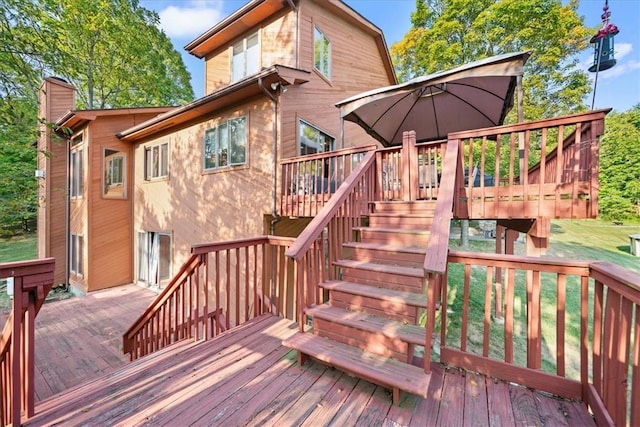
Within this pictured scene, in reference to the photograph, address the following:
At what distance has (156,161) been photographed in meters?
8.96

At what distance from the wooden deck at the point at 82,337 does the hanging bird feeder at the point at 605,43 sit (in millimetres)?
11840

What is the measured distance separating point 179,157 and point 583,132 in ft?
29.3

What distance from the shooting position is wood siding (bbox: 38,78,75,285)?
9.49 meters

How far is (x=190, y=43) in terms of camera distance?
817cm

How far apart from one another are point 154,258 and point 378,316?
28.7 ft

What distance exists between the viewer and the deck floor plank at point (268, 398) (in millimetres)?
1872

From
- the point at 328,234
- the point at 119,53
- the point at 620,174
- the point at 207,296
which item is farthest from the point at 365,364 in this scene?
the point at 620,174

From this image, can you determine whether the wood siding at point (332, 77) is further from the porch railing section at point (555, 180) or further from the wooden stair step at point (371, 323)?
the wooden stair step at point (371, 323)

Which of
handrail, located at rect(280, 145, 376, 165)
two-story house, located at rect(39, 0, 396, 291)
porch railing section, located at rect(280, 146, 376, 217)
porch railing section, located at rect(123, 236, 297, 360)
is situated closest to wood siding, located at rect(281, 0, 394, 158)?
two-story house, located at rect(39, 0, 396, 291)

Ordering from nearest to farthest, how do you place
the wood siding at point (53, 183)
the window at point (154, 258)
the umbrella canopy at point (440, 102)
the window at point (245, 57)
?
1. the umbrella canopy at point (440, 102)
2. the window at point (245, 57)
3. the window at point (154, 258)
4. the wood siding at point (53, 183)

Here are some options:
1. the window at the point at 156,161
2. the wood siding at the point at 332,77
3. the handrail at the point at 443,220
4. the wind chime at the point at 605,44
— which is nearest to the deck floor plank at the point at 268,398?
the handrail at the point at 443,220

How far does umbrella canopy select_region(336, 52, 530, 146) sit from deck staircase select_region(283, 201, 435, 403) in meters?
2.38

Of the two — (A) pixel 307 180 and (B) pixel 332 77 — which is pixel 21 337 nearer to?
(A) pixel 307 180

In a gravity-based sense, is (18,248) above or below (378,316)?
below
